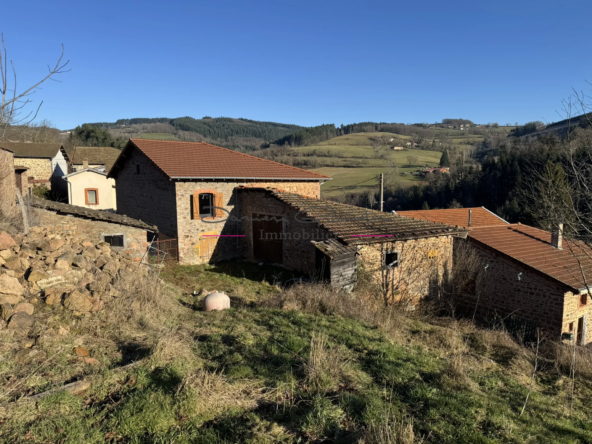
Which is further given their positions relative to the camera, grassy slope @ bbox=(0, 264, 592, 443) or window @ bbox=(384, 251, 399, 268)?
window @ bbox=(384, 251, 399, 268)

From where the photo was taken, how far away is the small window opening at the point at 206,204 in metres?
16.5

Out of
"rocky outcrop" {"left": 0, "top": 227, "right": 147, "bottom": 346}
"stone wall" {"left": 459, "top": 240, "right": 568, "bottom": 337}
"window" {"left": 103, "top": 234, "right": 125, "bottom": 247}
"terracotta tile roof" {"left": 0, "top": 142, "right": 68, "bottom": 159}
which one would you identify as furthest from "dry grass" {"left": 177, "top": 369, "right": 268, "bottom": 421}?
"terracotta tile roof" {"left": 0, "top": 142, "right": 68, "bottom": 159}

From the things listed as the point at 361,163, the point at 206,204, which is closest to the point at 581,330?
the point at 206,204

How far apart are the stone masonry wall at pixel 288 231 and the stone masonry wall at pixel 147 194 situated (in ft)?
10.3

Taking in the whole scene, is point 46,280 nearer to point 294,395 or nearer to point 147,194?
point 294,395

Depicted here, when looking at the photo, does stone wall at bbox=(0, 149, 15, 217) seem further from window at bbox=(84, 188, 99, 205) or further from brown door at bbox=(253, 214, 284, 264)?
window at bbox=(84, 188, 99, 205)

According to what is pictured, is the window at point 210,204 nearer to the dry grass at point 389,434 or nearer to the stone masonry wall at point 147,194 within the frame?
the stone masonry wall at point 147,194

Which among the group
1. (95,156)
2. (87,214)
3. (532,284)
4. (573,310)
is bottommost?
(573,310)

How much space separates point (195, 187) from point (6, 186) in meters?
6.43

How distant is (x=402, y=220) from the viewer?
14.1 meters

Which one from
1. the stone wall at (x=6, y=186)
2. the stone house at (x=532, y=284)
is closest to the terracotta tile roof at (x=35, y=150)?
the stone wall at (x=6, y=186)

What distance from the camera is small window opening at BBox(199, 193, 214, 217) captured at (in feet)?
54.2

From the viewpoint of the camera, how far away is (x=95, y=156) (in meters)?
39.2

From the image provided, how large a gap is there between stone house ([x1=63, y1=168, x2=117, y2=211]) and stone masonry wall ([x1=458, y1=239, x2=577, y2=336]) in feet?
88.0
